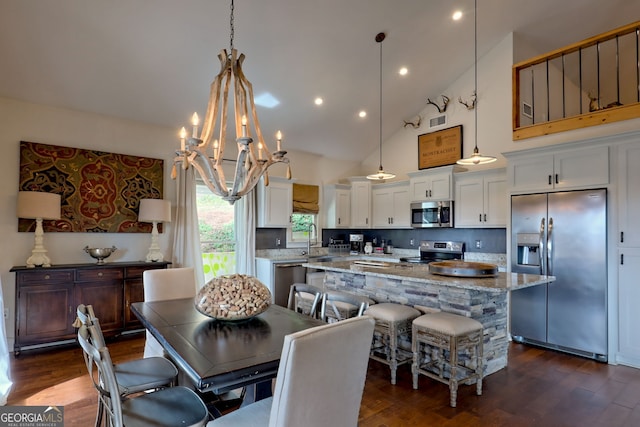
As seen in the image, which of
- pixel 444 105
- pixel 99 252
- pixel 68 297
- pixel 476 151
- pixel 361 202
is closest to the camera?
pixel 476 151

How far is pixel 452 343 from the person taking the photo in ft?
8.54

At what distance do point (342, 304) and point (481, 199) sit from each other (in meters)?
2.90

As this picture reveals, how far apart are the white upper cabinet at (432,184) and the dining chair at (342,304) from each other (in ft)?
8.47

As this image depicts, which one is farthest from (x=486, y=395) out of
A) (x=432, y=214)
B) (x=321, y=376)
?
(x=432, y=214)

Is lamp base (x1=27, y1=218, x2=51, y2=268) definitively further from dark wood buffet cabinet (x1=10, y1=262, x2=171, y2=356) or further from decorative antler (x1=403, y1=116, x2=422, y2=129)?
decorative antler (x1=403, y1=116, x2=422, y2=129)

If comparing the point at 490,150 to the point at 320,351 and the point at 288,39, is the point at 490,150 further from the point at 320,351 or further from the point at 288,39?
the point at 320,351

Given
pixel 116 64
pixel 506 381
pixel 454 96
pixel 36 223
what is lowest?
pixel 506 381

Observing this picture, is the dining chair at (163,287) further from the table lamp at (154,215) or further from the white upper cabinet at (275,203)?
the white upper cabinet at (275,203)

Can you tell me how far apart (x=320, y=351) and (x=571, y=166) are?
3902 millimetres

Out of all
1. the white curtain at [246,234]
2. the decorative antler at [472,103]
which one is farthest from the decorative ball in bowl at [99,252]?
the decorative antler at [472,103]

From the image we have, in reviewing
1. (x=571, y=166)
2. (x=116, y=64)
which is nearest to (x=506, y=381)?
(x=571, y=166)

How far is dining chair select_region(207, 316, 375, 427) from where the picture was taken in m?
1.24

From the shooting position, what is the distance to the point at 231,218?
5629 mm

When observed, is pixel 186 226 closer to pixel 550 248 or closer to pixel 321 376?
pixel 321 376
